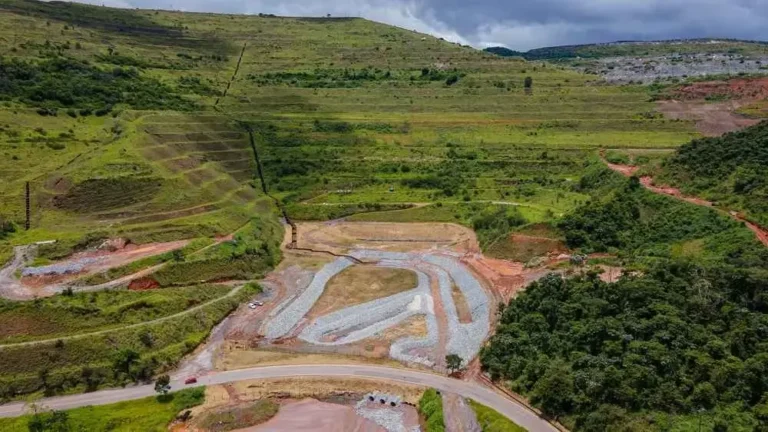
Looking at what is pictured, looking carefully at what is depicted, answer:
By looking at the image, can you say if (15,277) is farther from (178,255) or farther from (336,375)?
(336,375)

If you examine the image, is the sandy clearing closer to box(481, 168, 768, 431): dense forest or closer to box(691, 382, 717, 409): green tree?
box(481, 168, 768, 431): dense forest

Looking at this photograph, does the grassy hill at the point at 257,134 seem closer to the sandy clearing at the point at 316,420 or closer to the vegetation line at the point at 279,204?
the vegetation line at the point at 279,204

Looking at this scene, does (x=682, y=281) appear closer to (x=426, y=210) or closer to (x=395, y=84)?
(x=426, y=210)

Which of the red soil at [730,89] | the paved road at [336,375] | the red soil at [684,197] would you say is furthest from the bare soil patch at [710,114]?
the paved road at [336,375]

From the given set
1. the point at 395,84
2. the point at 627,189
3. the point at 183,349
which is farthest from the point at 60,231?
the point at 395,84

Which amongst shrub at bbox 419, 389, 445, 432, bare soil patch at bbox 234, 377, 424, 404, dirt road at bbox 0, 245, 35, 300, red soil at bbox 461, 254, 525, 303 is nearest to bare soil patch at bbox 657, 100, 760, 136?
red soil at bbox 461, 254, 525, 303
